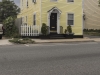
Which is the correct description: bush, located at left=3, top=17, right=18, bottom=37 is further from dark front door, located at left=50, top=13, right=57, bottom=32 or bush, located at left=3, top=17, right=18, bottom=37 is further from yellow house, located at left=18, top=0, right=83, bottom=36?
dark front door, located at left=50, top=13, right=57, bottom=32

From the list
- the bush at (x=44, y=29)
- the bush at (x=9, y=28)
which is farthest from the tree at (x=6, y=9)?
the bush at (x=44, y=29)

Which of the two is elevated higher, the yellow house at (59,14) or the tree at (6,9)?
the tree at (6,9)

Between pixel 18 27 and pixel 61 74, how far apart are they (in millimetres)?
18809

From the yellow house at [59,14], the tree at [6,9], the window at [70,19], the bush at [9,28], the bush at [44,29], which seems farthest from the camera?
the tree at [6,9]

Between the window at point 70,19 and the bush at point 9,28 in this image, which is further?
the window at point 70,19

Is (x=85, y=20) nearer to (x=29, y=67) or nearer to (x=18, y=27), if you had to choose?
(x=18, y=27)

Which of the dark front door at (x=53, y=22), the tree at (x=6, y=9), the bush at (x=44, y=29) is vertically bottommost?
the bush at (x=44, y=29)

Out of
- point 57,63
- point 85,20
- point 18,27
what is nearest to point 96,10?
point 85,20

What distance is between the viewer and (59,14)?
2547 centimetres

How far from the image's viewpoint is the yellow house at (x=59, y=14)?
25.1m

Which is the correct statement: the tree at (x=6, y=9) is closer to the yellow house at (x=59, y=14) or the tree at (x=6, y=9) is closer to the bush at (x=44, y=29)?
the yellow house at (x=59, y=14)

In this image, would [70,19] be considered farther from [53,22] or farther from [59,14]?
[53,22]

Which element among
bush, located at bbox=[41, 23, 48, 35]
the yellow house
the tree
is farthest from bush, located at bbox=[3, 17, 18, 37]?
the tree

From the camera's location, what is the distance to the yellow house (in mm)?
25109
